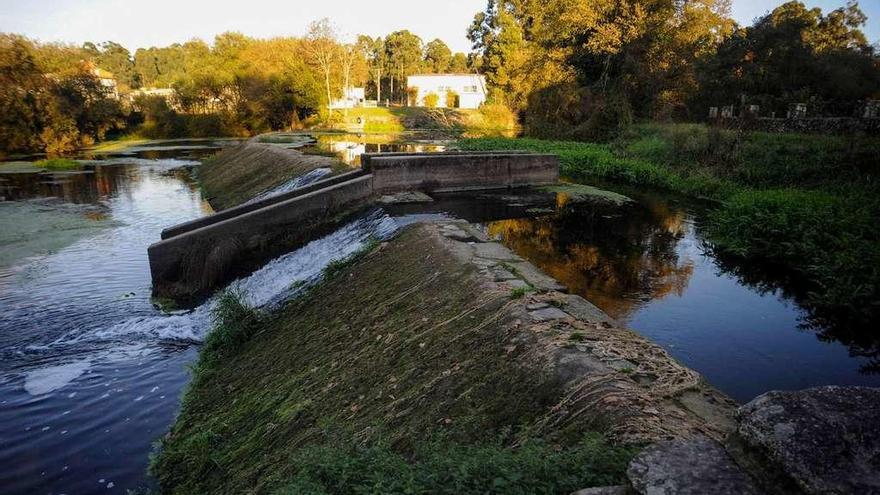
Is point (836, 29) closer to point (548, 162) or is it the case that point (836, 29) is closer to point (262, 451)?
point (548, 162)

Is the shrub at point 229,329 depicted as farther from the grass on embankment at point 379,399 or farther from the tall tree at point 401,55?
the tall tree at point 401,55

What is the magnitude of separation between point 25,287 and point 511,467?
1174cm

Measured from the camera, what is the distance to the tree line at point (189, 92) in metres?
36.8

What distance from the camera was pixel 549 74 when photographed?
32.2m

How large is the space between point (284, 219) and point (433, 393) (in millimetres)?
7657

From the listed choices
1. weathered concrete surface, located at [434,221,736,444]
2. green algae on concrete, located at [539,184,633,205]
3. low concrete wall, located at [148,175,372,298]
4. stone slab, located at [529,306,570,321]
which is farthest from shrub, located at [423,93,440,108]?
weathered concrete surface, located at [434,221,736,444]

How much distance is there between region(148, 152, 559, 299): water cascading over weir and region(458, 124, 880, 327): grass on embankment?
6485mm

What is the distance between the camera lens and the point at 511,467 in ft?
9.98

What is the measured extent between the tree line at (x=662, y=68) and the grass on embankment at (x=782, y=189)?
4589mm

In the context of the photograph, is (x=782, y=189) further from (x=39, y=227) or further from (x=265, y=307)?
(x=39, y=227)

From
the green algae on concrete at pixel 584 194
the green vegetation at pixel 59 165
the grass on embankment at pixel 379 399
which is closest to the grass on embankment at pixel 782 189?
the green algae on concrete at pixel 584 194

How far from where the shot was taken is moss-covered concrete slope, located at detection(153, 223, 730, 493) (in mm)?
3377

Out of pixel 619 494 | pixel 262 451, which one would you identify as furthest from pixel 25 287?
pixel 619 494

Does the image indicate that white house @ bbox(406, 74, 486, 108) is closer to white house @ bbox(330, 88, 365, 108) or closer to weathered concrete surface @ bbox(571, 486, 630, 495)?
white house @ bbox(330, 88, 365, 108)
